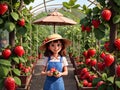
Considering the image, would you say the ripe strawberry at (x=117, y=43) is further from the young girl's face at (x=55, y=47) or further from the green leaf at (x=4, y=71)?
the green leaf at (x=4, y=71)

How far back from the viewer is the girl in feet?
13.2

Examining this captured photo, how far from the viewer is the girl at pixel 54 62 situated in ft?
13.2

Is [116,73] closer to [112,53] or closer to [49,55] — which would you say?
[112,53]

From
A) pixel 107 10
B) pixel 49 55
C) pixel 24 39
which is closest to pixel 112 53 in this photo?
pixel 107 10

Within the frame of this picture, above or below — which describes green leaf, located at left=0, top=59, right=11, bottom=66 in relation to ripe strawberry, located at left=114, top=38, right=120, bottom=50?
below

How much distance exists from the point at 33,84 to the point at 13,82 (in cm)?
470

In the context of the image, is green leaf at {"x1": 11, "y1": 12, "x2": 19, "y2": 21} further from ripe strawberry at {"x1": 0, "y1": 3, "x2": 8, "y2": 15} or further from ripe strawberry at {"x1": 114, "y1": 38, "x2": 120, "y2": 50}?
ripe strawberry at {"x1": 114, "y1": 38, "x2": 120, "y2": 50}

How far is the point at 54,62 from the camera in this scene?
4109 millimetres

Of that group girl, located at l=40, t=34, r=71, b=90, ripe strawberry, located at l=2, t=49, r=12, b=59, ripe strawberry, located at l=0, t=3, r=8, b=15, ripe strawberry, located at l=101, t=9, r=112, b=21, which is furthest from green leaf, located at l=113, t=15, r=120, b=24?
ripe strawberry, located at l=2, t=49, r=12, b=59

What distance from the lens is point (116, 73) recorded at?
122 inches

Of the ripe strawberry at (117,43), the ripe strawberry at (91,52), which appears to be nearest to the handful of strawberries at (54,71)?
the ripe strawberry at (117,43)

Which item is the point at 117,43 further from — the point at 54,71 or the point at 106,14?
the point at 54,71

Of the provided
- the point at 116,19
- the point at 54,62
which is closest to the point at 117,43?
the point at 116,19

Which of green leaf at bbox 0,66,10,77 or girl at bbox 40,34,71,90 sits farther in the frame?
girl at bbox 40,34,71,90
